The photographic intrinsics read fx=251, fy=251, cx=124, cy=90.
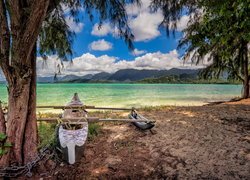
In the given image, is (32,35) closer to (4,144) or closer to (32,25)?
(32,25)

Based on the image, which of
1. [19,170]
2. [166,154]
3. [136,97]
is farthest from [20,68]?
[136,97]

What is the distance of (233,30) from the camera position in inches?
227

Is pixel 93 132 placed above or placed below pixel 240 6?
below

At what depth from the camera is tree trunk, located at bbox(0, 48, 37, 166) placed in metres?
4.01

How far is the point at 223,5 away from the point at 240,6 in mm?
672

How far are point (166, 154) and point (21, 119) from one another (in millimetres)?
2752

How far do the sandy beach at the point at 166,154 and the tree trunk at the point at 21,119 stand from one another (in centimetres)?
52

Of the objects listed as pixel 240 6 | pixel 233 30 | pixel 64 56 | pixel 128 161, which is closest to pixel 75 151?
pixel 128 161

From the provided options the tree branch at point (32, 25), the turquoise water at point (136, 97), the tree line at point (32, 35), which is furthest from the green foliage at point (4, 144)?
the turquoise water at point (136, 97)

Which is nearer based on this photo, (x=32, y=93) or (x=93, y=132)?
(x=32, y=93)

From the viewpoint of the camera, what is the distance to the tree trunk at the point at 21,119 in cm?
401

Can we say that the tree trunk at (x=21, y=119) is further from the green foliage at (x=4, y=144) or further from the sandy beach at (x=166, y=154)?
the sandy beach at (x=166, y=154)

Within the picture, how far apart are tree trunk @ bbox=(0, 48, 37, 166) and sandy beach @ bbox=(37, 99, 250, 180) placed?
1.72 ft

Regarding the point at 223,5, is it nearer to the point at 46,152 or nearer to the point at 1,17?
the point at 1,17
